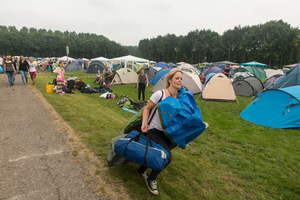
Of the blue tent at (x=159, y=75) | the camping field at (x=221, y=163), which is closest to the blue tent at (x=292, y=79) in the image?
the camping field at (x=221, y=163)

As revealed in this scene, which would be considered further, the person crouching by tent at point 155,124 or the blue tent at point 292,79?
the blue tent at point 292,79

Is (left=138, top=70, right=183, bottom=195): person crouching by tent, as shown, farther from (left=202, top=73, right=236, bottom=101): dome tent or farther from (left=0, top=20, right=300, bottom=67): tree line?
(left=0, top=20, right=300, bottom=67): tree line

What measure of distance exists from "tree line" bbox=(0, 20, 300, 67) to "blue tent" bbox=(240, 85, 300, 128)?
2190 inches

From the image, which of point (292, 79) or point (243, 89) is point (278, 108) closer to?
point (292, 79)

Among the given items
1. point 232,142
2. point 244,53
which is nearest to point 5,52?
point 244,53

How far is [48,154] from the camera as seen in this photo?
131 inches

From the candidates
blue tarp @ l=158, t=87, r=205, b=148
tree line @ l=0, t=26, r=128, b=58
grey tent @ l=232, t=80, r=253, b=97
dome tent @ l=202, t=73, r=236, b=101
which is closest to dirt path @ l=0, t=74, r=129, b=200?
blue tarp @ l=158, t=87, r=205, b=148

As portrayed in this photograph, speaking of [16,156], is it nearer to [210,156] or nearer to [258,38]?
[210,156]

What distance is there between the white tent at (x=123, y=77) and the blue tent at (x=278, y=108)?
37.7ft

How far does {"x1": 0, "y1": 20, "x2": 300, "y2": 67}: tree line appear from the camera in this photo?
5181cm

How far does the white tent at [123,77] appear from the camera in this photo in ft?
52.6

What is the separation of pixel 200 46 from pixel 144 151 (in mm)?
77002

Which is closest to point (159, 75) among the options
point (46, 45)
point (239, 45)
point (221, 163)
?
point (221, 163)

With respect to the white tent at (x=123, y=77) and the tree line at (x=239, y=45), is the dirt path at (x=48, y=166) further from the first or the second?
the tree line at (x=239, y=45)
